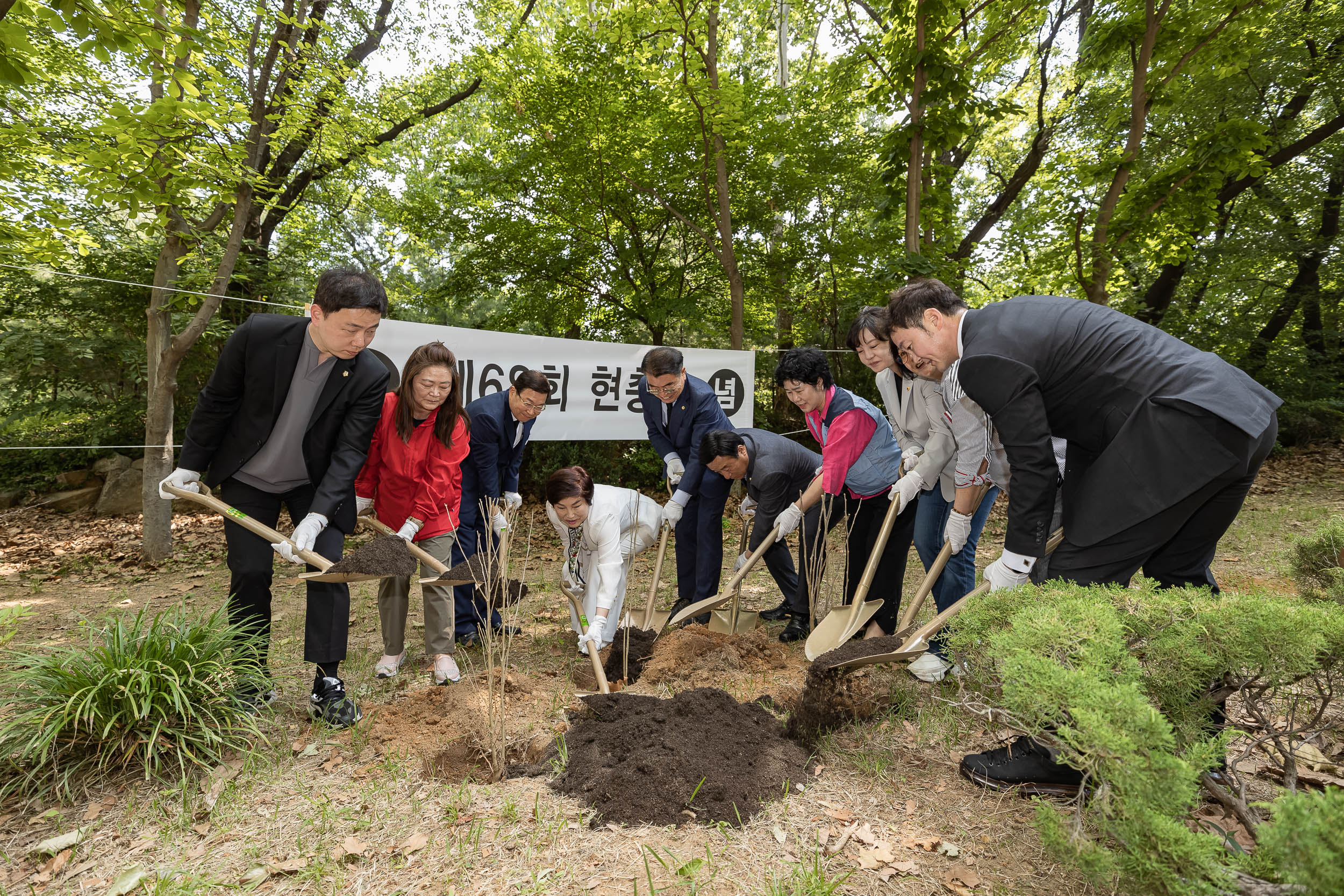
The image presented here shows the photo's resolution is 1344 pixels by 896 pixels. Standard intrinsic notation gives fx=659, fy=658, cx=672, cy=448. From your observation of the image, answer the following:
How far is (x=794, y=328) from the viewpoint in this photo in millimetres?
8938

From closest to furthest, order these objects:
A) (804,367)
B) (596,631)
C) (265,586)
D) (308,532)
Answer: (308,532) < (265,586) < (596,631) < (804,367)

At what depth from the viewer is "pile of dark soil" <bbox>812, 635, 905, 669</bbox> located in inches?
97.5

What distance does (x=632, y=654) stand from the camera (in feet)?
11.1

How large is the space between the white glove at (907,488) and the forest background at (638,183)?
268cm

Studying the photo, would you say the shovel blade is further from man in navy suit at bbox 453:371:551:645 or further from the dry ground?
man in navy suit at bbox 453:371:551:645

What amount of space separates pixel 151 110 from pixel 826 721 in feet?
14.5

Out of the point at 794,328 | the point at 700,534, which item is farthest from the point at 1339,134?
the point at 700,534

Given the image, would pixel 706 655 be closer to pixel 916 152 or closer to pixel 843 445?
pixel 843 445

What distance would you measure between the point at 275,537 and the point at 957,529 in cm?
279

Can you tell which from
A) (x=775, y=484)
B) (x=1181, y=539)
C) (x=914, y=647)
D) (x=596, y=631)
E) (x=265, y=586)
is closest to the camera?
(x=1181, y=539)

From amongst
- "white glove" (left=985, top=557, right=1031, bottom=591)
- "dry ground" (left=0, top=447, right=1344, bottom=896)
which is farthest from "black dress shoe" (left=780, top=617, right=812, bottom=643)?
"white glove" (left=985, top=557, right=1031, bottom=591)

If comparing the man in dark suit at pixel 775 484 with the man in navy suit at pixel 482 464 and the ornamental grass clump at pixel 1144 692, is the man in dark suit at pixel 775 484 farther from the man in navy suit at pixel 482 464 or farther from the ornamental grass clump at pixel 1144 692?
the ornamental grass clump at pixel 1144 692

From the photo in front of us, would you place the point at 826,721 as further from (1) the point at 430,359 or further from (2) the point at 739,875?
(1) the point at 430,359

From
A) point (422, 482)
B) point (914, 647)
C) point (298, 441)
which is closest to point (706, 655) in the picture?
point (914, 647)
